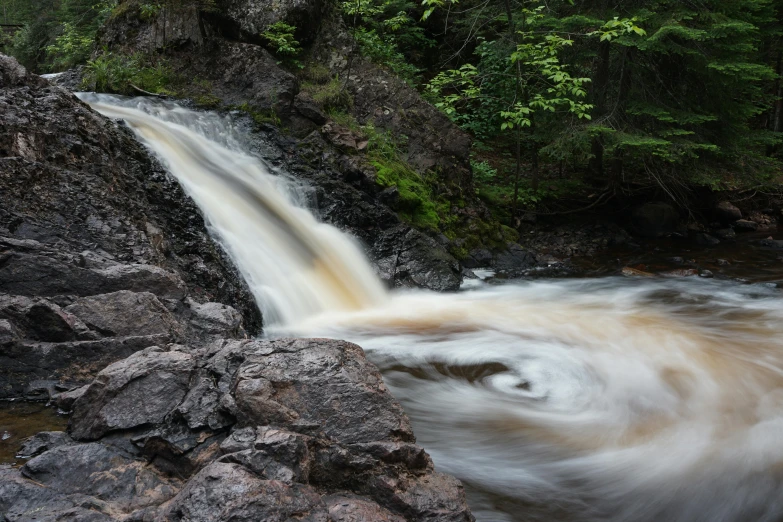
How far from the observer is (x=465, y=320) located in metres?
7.55

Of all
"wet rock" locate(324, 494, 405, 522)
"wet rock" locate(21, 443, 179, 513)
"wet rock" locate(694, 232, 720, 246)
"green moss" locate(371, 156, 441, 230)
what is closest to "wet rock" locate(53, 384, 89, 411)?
"wet rock" locate(21, 443, 179, 513)

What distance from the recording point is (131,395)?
2871 mm

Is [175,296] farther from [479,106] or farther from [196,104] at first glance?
[479,106]

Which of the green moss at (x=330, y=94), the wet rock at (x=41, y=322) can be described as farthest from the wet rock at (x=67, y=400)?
the green moss at (x=330, y=94)

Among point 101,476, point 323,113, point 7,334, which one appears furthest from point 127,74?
point 101,476

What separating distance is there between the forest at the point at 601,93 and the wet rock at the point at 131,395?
748cm

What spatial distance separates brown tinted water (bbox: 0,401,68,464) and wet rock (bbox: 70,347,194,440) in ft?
0.85

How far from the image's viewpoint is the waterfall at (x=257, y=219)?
7301 mm

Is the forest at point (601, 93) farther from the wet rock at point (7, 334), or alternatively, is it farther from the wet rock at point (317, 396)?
the wet rock at point (7, 334)

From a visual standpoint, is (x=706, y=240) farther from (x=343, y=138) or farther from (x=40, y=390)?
(x=40, y=390)

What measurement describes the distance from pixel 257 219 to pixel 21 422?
5.16 metres

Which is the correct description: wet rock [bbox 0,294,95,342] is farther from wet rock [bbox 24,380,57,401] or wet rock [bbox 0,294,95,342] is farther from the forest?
the forest

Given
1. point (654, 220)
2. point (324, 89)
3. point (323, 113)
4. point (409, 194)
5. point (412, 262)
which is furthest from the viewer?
point (654, 220)

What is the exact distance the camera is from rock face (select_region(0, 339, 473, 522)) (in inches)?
89.0
